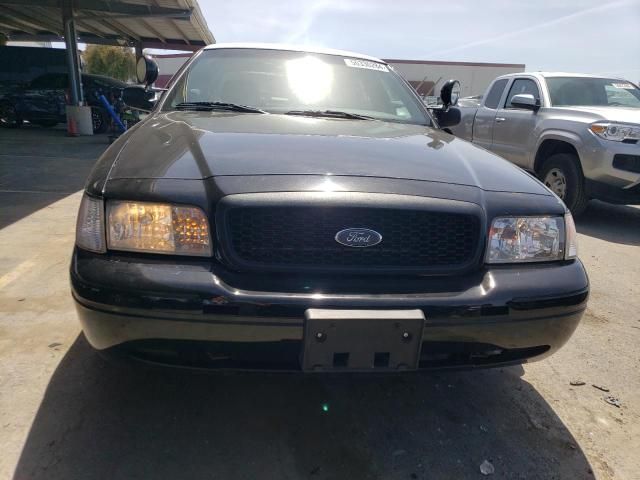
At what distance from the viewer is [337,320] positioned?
1525mm

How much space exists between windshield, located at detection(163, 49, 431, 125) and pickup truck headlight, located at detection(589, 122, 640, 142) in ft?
10.3

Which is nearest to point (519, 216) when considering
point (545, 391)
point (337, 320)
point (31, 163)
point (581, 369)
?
point (337, 320)

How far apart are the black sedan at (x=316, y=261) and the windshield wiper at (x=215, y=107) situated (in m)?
0.73

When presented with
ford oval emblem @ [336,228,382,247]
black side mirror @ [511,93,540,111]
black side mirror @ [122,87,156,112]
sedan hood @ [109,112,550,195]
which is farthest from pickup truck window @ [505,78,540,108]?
ford oval emblem @ [336,228,382,247]

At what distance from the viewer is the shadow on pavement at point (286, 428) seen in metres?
1.77

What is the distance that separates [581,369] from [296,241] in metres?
1.84

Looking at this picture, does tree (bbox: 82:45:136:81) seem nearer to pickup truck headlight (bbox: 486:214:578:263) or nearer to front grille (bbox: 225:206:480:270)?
front grille (bbox: 225:206:480:270)

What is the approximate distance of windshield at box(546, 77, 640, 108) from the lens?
6.25 metres

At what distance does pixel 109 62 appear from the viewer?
3144 centimetres

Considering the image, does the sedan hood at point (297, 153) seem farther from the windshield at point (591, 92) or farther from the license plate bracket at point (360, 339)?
the windshield at point (591, 92)

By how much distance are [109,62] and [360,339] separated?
114 feet

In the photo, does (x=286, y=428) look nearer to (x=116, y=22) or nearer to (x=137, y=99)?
(x=137, y=99)

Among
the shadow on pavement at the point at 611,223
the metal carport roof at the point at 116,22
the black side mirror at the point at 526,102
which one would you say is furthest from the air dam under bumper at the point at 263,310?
the metal carport roof at the point at 116,22

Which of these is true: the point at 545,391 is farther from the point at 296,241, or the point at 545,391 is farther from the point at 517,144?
the point at 517,144
